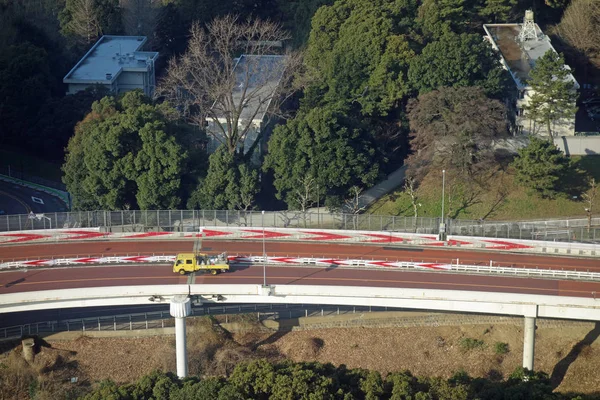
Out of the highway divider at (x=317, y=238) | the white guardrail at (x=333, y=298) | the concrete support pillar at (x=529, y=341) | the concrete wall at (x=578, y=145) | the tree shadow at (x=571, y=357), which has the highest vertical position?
the concrete wall at (x=578, y=145)

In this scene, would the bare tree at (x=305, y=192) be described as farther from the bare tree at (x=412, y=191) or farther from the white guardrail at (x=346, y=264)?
the white guardrail at (x=346, y=264)

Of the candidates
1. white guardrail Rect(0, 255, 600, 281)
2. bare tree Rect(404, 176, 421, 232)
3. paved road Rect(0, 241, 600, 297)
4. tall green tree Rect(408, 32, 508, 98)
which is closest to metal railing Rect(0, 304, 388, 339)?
paved road Rect(0, 241, 600, 297)

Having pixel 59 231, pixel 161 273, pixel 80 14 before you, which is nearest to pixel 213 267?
pixel 161 273

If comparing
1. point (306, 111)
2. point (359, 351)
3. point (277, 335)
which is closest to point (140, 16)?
point (306, 111)

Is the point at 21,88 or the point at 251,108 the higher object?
the point at 21,88

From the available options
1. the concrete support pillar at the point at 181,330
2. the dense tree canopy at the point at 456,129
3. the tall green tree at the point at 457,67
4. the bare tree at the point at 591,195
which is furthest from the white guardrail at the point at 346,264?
the tall green tree at the point at 457,67

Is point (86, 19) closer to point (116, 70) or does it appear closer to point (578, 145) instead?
point (116, 70)

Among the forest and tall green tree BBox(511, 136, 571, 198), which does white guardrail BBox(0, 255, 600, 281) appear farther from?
tall green tree BBox(511, 136, 571, 198)
